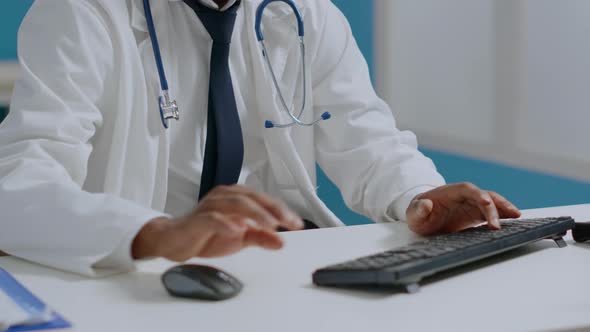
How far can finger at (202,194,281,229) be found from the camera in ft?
2.51

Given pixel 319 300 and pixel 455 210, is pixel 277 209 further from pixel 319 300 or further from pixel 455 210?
pixel 455 210

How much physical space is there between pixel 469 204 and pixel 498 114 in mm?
2125

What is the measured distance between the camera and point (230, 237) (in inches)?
30.4

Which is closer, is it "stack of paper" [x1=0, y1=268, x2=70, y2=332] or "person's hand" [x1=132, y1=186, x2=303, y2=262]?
"stack of paper" [x1=0, y1=268, x2=70, y2=332]

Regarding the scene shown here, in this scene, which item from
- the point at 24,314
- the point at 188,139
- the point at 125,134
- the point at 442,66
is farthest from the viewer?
the point at 442,66

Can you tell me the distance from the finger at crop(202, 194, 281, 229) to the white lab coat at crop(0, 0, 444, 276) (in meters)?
0.12

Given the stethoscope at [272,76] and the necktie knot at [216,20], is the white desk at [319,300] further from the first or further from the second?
the necktie knot at [216,20]

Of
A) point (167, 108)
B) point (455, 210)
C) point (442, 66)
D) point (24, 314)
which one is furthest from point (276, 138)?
point (442, 66)

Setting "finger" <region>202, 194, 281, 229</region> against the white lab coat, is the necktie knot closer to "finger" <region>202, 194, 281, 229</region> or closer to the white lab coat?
the white lab coat

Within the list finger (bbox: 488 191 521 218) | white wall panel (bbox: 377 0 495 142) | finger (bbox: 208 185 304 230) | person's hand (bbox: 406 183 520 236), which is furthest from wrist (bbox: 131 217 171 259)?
white wall panel (bbox: 377 0 495 142)

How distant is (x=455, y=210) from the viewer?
44.7 inches

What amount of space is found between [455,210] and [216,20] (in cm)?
56

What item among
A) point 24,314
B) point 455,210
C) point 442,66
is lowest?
point 442,66

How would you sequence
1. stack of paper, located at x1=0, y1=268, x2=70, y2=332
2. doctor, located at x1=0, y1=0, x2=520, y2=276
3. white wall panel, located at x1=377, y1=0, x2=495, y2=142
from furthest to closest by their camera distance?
white wall panel, located at x1=377, y1=0, x2=495, y2=142 → doctor, located at x1=0, y1=0, x2=520, y2=276 → stack of paper, located at x1=0, y1=268, x2=70, y2=332
